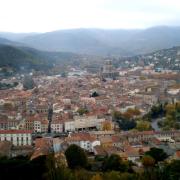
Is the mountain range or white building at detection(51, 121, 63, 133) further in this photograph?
the mountain range

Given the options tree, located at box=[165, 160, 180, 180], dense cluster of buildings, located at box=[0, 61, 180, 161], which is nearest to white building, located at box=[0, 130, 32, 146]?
dense cluster of buildings, located at box=[0, 61, 180, 161]

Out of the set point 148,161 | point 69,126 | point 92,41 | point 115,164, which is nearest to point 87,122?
point 69,126

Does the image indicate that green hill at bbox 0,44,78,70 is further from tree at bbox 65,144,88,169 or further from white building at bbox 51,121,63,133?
tree at bbox 65,144,88,169

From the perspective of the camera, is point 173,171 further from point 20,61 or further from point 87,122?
point 20,61

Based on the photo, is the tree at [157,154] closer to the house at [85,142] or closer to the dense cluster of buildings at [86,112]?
the dense cluster of buildings at [86,112]

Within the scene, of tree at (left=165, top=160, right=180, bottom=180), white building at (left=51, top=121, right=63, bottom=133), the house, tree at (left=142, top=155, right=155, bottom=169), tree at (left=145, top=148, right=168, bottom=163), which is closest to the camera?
tree at (left=165, top=160, right=180, bottom=180)

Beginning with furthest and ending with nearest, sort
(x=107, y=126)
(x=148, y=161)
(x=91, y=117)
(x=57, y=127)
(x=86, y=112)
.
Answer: (x=86, y=112) → (x=91, y=117) → (x=57, y=127) → (x=107, y=126) → (x=148, y=161)

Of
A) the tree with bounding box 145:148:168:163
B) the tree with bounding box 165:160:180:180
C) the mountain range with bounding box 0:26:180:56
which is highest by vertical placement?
the tree with bounding box 165:160:180:180

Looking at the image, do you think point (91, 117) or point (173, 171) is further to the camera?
point (91, 117)
